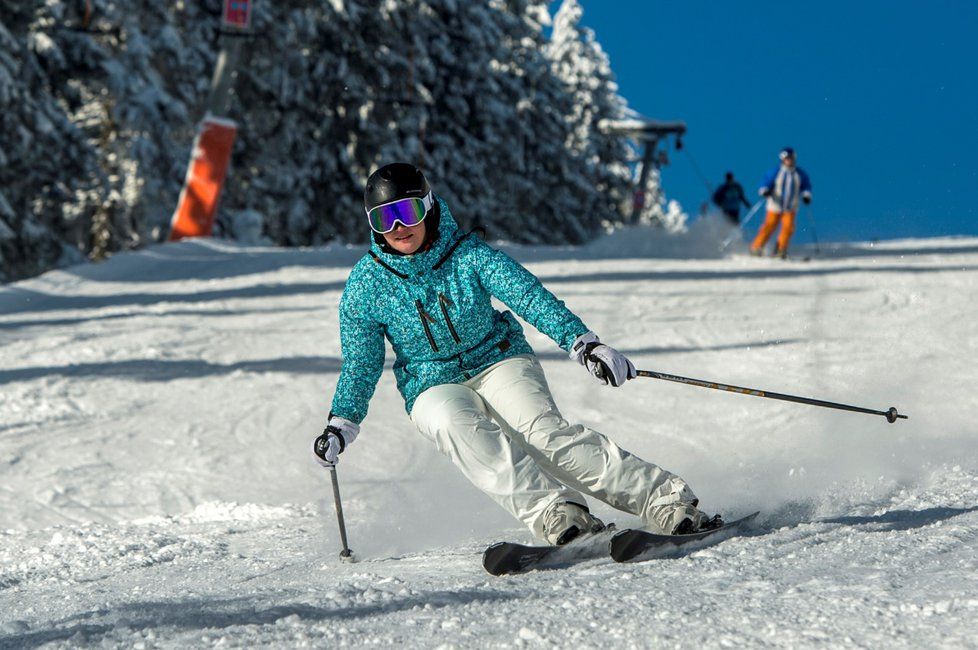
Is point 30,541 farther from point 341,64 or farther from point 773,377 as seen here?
point 341,64

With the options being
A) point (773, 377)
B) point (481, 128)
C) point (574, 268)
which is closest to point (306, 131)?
point (481, 128)

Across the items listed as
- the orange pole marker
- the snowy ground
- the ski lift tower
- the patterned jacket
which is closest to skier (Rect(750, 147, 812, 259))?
the patterned jacket

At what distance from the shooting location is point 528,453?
4246mm

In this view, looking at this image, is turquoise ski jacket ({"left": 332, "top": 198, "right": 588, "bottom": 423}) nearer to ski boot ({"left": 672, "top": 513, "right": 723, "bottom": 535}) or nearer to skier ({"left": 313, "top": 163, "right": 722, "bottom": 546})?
skier ({"left": 313, "top": 163, "right": 722, "bottom": 546})

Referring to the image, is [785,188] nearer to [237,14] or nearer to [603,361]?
[237,14]

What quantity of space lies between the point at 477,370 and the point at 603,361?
61cm

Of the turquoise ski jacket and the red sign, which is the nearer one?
the turquoise ski jacket

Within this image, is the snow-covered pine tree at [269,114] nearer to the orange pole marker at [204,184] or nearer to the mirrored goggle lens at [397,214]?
the orange pole marker at [204,184]

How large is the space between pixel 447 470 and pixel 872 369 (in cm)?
369

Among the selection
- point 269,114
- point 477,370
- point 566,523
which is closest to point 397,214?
point 477,370

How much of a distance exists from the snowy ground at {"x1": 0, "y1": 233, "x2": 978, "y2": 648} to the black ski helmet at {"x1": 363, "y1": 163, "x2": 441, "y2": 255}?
4.13 ft

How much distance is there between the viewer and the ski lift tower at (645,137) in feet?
135

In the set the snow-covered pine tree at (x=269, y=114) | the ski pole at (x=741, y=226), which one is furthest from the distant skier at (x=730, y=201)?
the snow-covered pine tree at (x=269, y=114)

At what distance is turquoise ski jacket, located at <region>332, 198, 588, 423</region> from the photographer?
4238 mm
